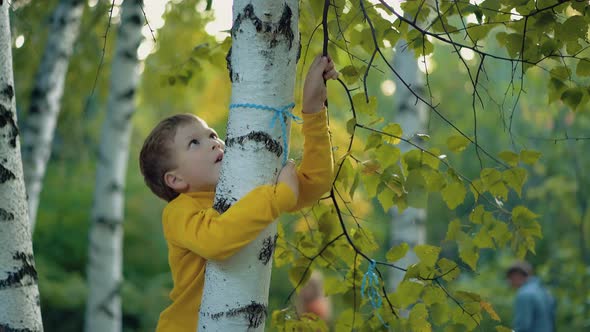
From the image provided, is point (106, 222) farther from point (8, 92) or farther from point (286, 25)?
point (286, 25)

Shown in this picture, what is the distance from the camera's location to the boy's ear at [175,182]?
2.45 m

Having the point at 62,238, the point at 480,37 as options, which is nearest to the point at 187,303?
the point at 480,37

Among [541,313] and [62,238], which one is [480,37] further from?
[62,238]

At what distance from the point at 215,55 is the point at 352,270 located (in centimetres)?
126

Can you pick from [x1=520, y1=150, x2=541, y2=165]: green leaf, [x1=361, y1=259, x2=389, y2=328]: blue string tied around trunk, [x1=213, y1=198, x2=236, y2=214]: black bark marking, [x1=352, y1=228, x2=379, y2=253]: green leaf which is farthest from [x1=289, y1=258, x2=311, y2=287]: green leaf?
[x1=520, y1=150, x2=541, y2=165]: green leaf

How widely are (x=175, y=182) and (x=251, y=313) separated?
722 millimetres

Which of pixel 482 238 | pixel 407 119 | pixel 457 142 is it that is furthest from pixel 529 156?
pixel 407 119

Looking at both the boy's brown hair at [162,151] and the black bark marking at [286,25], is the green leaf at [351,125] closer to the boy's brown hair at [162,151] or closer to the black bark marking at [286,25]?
the black bark marking at [286,25]

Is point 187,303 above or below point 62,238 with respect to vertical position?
below

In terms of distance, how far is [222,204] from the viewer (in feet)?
6.36

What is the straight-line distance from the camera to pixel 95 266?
5395mm

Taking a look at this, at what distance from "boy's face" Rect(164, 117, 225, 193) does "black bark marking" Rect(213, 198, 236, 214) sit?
0.47 m

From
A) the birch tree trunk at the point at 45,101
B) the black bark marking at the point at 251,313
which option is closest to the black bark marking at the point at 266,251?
the black bark marking at the point at 251,313

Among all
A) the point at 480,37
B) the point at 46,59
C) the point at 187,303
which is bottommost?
the point at 187,303
